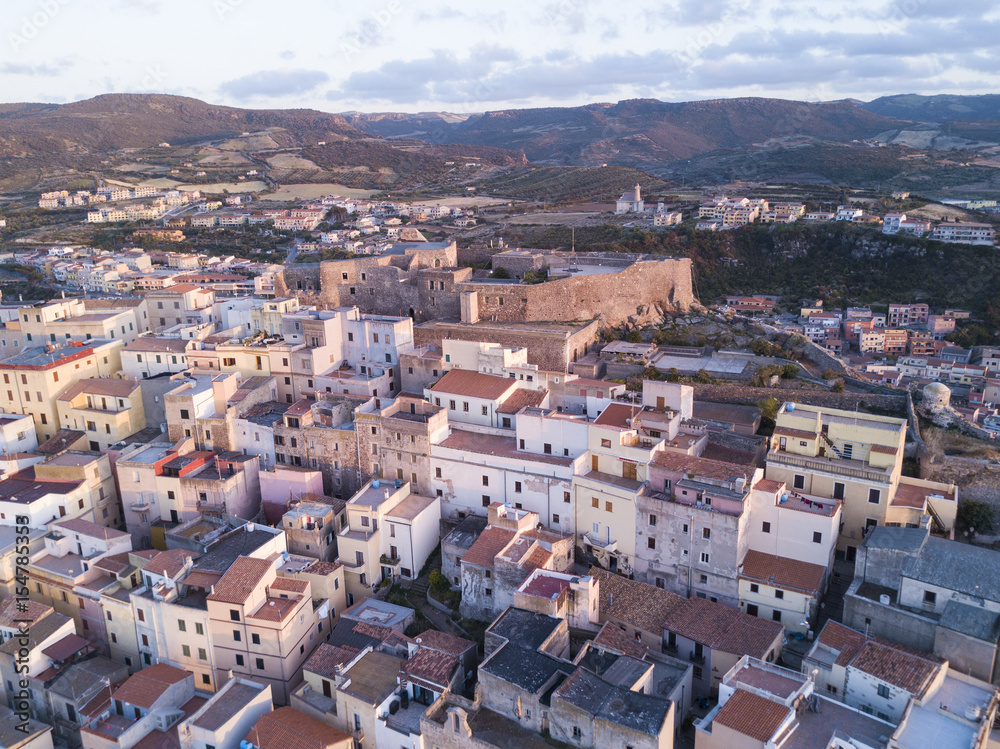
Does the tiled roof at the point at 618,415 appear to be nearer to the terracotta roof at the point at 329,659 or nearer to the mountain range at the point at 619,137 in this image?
the terracotta roof at the point at 329,659

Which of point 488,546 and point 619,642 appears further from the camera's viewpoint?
point 488,546

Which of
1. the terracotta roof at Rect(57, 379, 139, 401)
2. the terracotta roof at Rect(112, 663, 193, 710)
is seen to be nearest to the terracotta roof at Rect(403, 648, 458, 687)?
A: the terracotta roof at Rect(112, 663, 193, 710)

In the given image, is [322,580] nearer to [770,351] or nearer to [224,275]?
[770,351]

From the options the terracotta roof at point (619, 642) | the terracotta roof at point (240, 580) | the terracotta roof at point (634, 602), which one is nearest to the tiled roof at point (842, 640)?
the terracotta roof at point (634, 602)

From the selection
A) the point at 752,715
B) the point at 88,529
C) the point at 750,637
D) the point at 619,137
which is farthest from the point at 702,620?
the point at 619,137

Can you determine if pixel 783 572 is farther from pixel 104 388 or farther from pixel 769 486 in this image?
pixel 104 388

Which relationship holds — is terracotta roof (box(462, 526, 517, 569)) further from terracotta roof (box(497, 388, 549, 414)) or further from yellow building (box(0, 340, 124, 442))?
yellow building (box(0, 340, 124, 442))

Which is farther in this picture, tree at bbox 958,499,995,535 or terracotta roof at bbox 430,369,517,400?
terracotta roof at bbox 430,369,517,400
